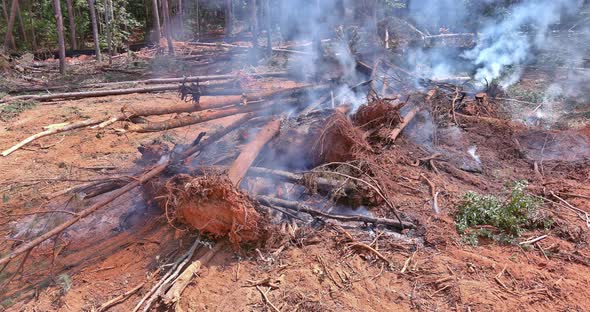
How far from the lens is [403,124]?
691cm

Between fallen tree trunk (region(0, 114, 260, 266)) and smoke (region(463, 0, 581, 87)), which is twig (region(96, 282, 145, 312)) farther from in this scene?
smoke (region(463, 0, 581, 87))

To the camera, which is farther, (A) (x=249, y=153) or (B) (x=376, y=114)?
(B) (x=376, y=114)

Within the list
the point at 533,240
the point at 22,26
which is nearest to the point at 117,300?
the point at 533,240

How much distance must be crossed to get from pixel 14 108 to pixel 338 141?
849 cm

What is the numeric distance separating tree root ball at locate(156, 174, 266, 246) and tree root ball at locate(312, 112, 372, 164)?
205 centimetres

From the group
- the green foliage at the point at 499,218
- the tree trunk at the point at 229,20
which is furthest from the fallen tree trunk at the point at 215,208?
the tree trunk at the point at 229,20

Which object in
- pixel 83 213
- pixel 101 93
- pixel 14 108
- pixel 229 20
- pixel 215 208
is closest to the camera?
pixel 83 213

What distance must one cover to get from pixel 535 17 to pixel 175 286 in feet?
58.6

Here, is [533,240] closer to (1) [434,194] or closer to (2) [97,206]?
(1) [434,194]

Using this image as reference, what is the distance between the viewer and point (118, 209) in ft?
16.4

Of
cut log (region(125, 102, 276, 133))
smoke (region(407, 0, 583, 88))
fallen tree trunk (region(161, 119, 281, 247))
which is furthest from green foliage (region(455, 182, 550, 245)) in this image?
smoke (region(407, 0, 583, 88))

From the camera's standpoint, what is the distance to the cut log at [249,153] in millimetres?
4435

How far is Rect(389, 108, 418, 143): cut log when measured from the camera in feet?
21.2

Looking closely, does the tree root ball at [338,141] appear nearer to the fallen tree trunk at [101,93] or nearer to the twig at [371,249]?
the twig at [371,249]
